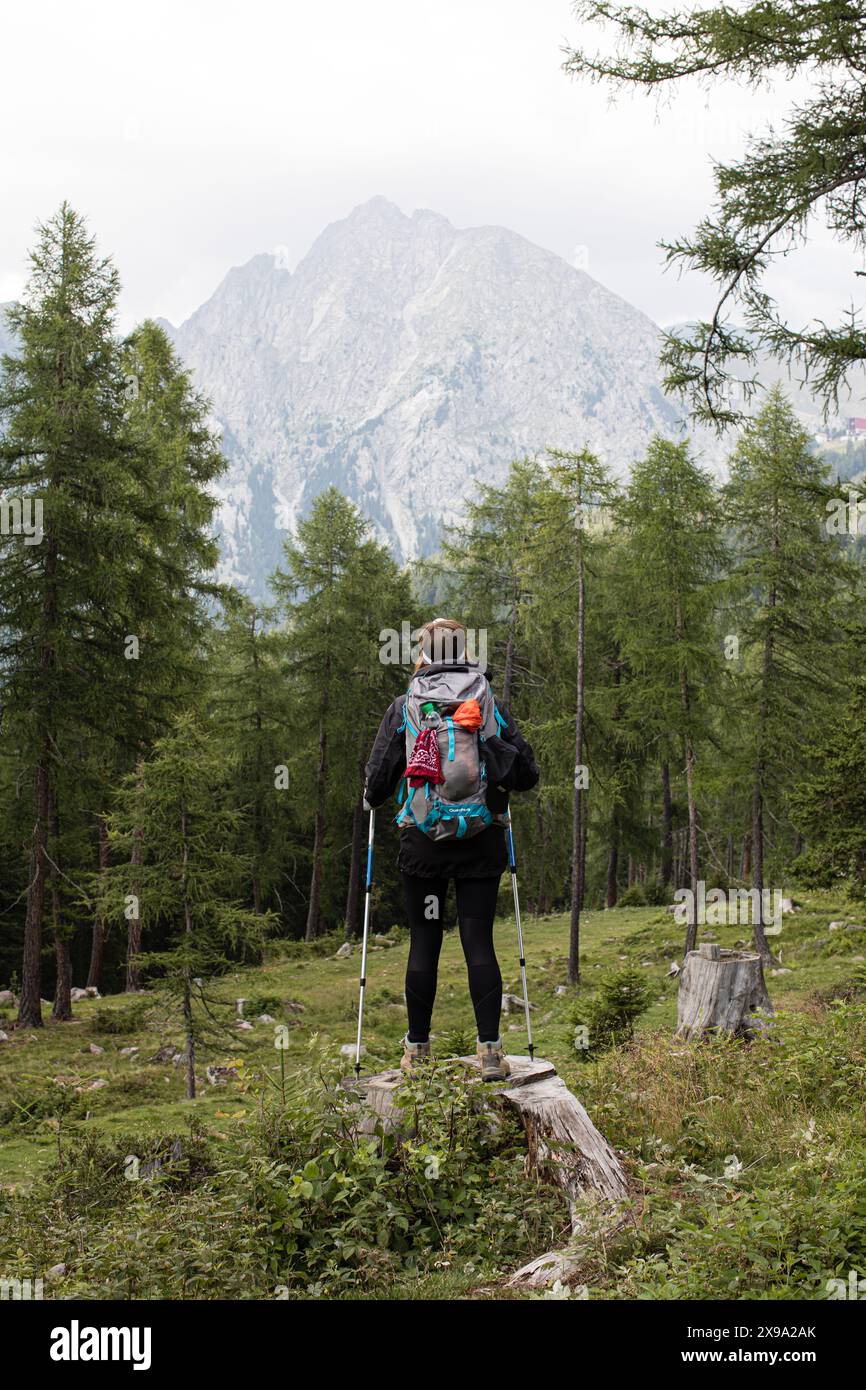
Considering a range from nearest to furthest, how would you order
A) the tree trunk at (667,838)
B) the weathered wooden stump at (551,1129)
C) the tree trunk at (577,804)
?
the weathered wooden stump at (551,1129) < the tree trunk at (577,804) < the tree trunk at (667,838)

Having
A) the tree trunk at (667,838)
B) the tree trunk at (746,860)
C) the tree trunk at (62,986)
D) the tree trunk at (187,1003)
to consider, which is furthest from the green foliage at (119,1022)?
the tree trunk at (667,838)

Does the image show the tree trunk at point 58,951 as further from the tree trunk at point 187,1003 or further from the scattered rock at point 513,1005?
the scattered rock at point 513,1005

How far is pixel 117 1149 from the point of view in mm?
7410

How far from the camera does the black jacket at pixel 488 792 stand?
18.2ft

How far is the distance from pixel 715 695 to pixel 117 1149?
1539cm

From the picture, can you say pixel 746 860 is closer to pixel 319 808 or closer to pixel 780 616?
pixel 319 808

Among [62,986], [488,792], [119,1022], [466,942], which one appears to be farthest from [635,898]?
[488,792]

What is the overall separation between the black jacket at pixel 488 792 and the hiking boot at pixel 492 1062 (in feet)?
3.38

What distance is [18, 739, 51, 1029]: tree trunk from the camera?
17.7 metres

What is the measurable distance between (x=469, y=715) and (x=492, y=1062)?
81.1 inches

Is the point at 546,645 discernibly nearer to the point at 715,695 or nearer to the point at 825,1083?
the point at 715,695

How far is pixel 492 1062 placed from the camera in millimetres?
5668
